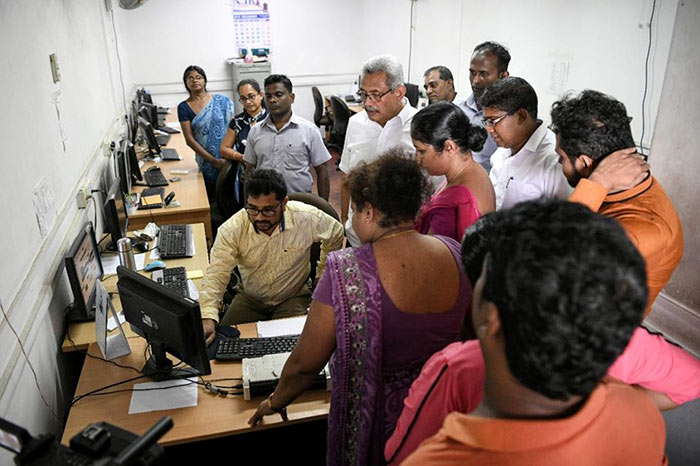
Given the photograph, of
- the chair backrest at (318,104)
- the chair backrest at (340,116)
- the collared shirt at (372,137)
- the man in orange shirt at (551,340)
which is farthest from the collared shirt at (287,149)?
the chair backrest at (318,104)

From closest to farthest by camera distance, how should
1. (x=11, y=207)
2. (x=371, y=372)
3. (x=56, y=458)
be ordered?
(x=56, y=458) < (x=371, y=372) < (x=11, y=207)

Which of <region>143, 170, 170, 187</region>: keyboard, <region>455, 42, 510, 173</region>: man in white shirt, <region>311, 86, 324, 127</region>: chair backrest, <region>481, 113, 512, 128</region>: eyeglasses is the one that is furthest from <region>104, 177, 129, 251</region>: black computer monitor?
<region>311, 86, 324, 127</region>: chair backrest

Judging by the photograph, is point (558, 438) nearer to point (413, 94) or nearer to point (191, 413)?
point (191, 413)

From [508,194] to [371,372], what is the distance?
1267 mm

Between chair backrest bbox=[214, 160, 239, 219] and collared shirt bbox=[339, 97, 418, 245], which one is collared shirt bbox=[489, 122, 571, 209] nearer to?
collared shirt bbox=[339, 97, 418, 245]

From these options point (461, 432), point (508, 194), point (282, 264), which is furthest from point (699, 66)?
point (461, 432)

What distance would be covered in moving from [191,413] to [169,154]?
11.7ft

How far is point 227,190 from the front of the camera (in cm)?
373

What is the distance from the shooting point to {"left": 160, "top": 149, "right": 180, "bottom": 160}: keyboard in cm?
475

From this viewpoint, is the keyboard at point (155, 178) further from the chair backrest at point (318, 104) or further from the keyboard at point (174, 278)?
the chair backrest at point (318, 104)

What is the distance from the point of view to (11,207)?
1781mm

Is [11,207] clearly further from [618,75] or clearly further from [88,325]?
[618,75]

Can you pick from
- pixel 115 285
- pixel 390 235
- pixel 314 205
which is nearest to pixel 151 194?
pixel 115 285

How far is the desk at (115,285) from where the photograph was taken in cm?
211
